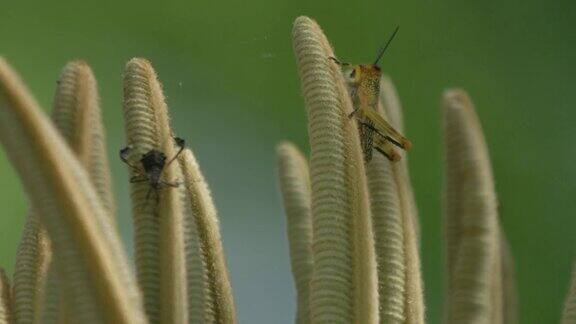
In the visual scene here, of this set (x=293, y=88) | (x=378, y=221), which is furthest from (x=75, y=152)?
(x=293, y=88)

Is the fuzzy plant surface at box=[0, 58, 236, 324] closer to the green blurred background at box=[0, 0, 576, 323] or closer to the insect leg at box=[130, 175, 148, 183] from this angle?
the insect leg at box=[130, 175, 148, 183]

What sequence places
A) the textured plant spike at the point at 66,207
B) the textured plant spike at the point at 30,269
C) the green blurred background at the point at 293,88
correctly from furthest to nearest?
the green blurred background at the point at 293,88, the textured plant spike at the point at 30,269, the textured plant spike at the point at 66,207

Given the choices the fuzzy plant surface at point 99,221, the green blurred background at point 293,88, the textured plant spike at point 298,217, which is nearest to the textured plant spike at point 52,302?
the fuzzy plant surface at point 99,221

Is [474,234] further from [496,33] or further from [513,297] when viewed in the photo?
[496,33]

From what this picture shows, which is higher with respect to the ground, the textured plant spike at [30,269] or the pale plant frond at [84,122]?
the pale plant frond at [84,122]

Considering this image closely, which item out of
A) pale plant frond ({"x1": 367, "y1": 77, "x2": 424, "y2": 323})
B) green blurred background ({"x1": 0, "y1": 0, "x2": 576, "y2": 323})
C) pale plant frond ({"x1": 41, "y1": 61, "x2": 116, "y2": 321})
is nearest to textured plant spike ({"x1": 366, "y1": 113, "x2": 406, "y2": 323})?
pale plant frond ({"x1": 367, "y1": 77, "x2": 424, "y2": 323})

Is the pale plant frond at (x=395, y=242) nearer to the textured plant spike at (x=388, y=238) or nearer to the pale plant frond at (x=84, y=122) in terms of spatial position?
the textured plant spike at (x=388, y=238)

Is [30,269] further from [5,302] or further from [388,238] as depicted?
[388,238]
